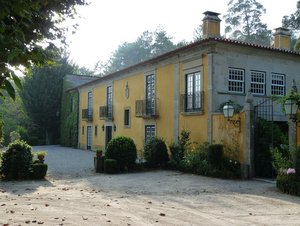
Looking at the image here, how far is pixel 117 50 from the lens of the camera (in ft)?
222

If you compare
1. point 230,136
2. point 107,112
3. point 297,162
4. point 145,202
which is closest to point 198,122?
point 230,136

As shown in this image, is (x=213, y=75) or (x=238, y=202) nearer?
(x=238, y=202)

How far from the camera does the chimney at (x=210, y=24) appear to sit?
60.6 ft

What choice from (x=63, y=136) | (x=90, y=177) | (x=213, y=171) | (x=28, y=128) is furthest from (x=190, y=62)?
(x=28, y=128)

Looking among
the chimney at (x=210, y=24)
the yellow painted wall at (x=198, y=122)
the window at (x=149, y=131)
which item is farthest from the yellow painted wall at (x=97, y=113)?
the chimney at (x=210, y=24)

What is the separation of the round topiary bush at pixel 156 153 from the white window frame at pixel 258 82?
17.3ft

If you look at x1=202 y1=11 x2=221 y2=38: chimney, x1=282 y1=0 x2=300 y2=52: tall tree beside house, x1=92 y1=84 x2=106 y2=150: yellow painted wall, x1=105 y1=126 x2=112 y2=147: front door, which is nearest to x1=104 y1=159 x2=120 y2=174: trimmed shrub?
x1=202 y1=11 x2=221 y2=38: chimney

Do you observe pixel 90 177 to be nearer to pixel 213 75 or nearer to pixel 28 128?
pixel 213 75

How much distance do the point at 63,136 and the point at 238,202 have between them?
3065 cm

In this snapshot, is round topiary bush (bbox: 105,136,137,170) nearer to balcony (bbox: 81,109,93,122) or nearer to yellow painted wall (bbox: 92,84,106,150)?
yellow painted wall (bbox: 92,84,106,150)

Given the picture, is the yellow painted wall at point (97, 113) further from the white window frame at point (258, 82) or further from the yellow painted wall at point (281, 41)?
the white window frame at point (258, 82)

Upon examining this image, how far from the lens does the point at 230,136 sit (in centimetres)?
1509

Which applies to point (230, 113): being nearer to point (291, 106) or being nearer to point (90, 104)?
point (291, 106)

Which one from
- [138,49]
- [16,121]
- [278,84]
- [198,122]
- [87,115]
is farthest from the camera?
[138,49]
